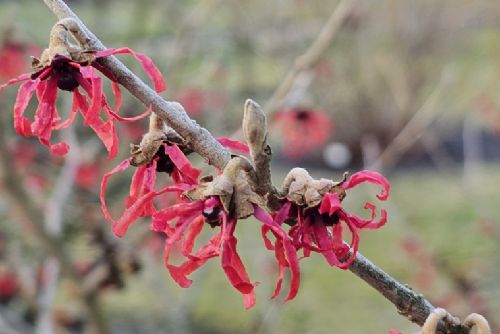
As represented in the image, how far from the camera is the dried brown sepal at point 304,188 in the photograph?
0.78m

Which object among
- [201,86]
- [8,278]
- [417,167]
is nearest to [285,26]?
[201,86]

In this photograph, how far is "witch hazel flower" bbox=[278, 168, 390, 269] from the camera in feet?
2.53

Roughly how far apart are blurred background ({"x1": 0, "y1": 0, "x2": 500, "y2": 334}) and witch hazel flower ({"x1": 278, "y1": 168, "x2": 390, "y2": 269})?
38.3 inches

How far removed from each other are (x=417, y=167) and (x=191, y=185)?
31.5 ft

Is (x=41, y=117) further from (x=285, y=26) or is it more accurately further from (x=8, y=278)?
(x=285, y=26)

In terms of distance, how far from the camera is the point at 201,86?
4.34 meters

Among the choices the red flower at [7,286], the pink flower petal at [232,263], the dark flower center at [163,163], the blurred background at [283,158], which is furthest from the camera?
the red flower at [7,286]

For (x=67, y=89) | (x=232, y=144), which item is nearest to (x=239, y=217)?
(x=232, y=144)

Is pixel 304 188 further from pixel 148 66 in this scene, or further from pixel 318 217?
pixel 148 66

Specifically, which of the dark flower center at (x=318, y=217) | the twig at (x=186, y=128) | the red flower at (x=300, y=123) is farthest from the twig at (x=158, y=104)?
the red flower at (x=300, y=123)

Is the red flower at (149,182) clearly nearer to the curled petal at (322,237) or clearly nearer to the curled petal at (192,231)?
the curled petal at (192,231)

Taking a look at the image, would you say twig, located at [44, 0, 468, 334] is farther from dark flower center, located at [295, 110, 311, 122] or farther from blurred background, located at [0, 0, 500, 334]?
dark flower center, located at [295, 110, 311, 122]

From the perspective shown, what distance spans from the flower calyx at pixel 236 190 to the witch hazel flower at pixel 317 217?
0.03 meters

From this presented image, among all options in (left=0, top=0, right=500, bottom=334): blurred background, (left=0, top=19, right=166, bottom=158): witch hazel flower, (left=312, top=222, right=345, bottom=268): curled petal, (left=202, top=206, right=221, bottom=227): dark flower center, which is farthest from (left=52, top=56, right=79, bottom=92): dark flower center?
(left=0, top=0, right=500, bottom=334): blurred background
